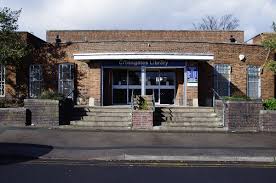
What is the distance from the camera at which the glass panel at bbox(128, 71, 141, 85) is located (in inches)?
1099

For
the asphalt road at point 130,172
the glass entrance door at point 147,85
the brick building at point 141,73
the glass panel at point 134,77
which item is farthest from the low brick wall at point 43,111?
the asphalt road at point 130,172

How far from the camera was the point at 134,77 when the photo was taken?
27969 mm

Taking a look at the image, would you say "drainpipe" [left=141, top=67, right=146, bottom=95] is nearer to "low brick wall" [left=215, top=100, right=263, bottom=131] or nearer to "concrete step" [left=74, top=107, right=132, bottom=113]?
"concrete step" [left=74, top=107, right=132, bottom=113]

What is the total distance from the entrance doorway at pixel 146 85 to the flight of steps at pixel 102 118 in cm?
493

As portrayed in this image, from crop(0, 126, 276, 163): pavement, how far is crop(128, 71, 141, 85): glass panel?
28.8ft

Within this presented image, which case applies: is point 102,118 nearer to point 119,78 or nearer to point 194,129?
point 194,129

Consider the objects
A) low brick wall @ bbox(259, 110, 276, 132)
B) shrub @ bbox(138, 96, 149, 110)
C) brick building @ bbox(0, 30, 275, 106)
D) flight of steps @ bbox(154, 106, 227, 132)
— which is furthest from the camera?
brick building @ bbox(0, 30, 275, 106)

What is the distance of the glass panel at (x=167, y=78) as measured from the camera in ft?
91.4

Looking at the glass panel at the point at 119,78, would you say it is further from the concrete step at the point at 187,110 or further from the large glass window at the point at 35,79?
the concrete step at the point at 187,110

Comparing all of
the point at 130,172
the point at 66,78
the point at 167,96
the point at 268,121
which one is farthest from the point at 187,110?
the point at 130,172

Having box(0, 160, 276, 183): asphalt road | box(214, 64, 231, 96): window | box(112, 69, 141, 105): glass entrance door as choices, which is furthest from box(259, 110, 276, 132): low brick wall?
box(112, 69, 141, 105): glass entrance door

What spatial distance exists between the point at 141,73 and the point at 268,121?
8.49 meters

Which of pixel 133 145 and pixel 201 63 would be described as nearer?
pixel 133 145

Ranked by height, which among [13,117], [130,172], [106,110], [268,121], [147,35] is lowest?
[130,172]
